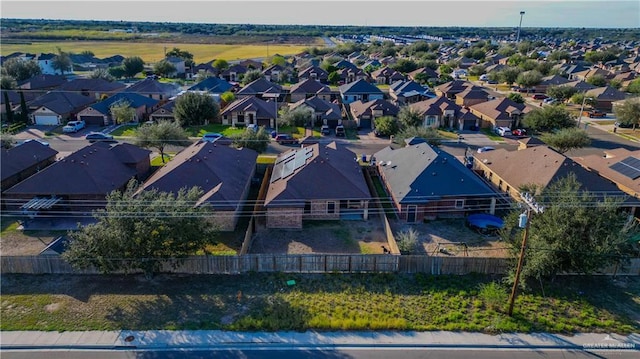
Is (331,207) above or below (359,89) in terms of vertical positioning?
below

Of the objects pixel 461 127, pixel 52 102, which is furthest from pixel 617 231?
pixel 52 102

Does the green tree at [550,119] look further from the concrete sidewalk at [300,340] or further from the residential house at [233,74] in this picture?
the residential house at [233,74]

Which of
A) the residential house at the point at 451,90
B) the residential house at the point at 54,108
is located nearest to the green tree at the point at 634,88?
the residential house at the point at 451,90

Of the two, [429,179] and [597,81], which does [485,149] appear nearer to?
[429,179]

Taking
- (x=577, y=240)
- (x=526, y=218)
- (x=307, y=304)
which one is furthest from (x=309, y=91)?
(x=526, y=218)

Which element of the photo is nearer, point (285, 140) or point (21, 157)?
point (21, 157)

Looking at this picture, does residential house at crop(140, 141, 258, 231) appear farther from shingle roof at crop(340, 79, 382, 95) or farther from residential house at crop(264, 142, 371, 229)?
shingle roof at crop(340, 79, 382, 95)
